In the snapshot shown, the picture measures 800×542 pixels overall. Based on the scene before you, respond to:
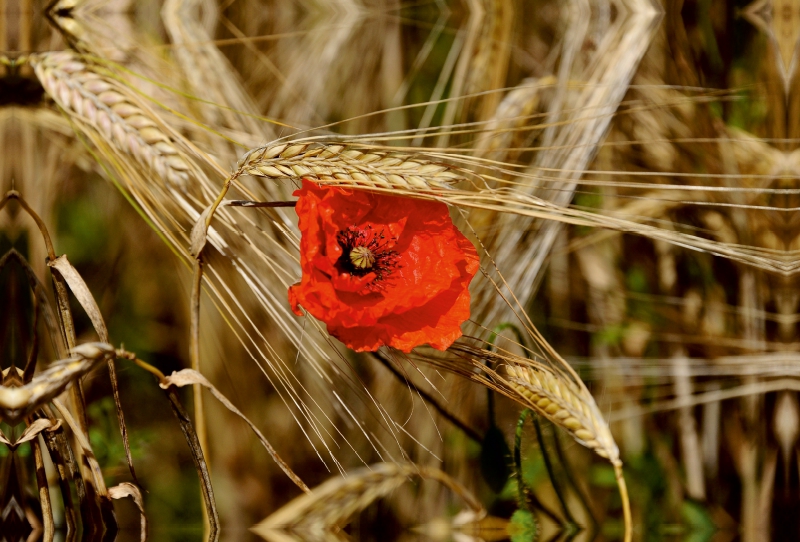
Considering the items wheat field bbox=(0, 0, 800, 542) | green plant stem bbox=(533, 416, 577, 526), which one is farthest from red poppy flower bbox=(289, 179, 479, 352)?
green plant stem bbox=(533, 416, 577, 526)

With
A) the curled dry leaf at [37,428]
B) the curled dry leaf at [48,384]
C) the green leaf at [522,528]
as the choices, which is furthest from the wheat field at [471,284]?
the curled dry leaf at [48,384]

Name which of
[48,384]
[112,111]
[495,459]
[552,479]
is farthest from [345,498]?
[112,111]

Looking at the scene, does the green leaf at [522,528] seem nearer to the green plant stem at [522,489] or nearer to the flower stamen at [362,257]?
the green plant stem at [522,489]

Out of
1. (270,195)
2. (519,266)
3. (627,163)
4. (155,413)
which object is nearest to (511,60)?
(627,163)

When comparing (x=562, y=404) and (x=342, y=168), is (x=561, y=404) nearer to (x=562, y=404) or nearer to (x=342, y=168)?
(x=562, y=404)

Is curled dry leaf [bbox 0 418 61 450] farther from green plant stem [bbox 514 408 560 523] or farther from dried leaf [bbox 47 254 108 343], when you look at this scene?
green plant stem [bbox 514 408 560 523]

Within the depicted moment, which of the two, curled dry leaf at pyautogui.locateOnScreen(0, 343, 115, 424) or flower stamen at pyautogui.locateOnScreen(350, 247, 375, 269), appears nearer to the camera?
curled dry leaf at pyautogui.locateOnScreen(0, 343, 115, 424)
